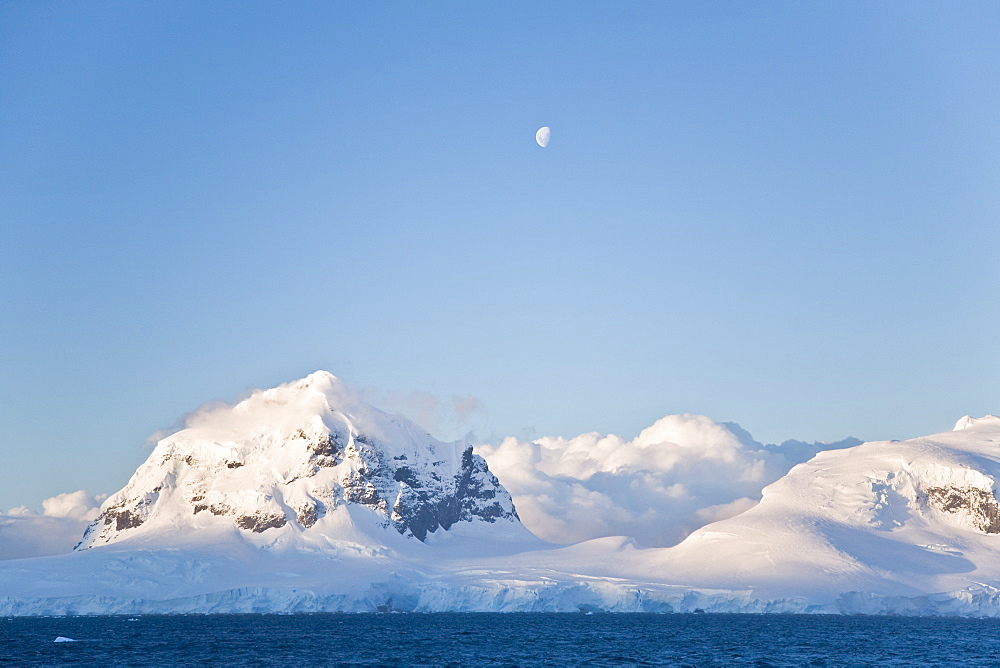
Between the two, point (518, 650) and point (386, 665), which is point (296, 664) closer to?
point (386, 665)

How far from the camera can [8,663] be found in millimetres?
110062

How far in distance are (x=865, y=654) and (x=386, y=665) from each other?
59514 mm

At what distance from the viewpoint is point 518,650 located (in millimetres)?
131625

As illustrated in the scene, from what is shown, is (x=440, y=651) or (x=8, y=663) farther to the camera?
(x=440, y=651)

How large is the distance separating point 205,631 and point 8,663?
66.4 meters

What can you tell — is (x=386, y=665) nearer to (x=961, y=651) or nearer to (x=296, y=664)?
(x=296, y=664)

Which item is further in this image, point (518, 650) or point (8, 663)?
point (518, 650)

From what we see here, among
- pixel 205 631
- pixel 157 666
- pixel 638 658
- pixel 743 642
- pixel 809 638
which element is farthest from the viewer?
pixel 205 631

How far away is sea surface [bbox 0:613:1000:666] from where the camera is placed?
4643 inches

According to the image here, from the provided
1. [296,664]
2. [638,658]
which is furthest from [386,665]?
[638,658]

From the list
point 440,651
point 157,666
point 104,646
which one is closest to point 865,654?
point 440,651

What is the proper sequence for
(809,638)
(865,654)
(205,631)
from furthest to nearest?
(205,631) < (809,638) < (865,654)

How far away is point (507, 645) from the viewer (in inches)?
5536

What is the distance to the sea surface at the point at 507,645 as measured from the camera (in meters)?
118
